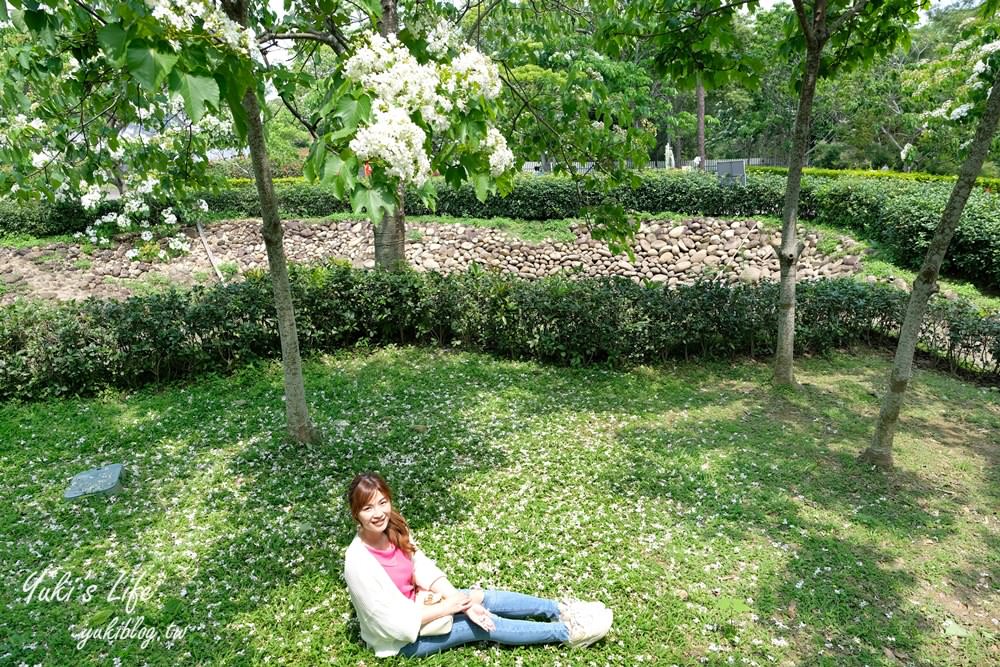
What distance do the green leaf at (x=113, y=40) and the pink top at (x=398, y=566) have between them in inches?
83.0

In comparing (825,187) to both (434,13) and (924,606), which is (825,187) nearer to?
(434,13)

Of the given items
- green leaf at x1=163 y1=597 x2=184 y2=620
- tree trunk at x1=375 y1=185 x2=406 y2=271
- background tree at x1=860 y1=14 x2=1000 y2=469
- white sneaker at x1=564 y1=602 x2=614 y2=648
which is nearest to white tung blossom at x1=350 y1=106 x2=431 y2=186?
white sneaker at x1=564 y1=602 x2=614 y2=648

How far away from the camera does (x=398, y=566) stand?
2842 mm

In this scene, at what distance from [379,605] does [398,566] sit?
220mm

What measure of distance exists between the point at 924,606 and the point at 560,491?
2.05 metres

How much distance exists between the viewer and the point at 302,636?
9.53 ft

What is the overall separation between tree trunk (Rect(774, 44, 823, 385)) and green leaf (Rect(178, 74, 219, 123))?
481cm

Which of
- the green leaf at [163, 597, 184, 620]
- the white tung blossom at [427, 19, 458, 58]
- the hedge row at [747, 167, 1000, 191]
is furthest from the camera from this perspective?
the hedge row at [747, 167, 1000, 191]

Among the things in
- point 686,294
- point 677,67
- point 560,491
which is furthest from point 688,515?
point 677,67

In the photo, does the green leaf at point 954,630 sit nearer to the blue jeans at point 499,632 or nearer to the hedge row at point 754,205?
the blue jeans at point 499,632

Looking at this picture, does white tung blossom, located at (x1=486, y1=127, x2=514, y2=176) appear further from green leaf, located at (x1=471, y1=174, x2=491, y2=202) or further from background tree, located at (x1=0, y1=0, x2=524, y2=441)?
green leaf, located at (x1=471, y1=174, x2=491, y2=202)

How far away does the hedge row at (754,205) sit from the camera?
939cm

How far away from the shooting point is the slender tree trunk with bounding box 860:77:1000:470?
12.3ft

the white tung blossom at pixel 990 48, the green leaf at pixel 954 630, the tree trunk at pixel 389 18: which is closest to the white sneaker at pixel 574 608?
the green leaf at pixel 954 630
